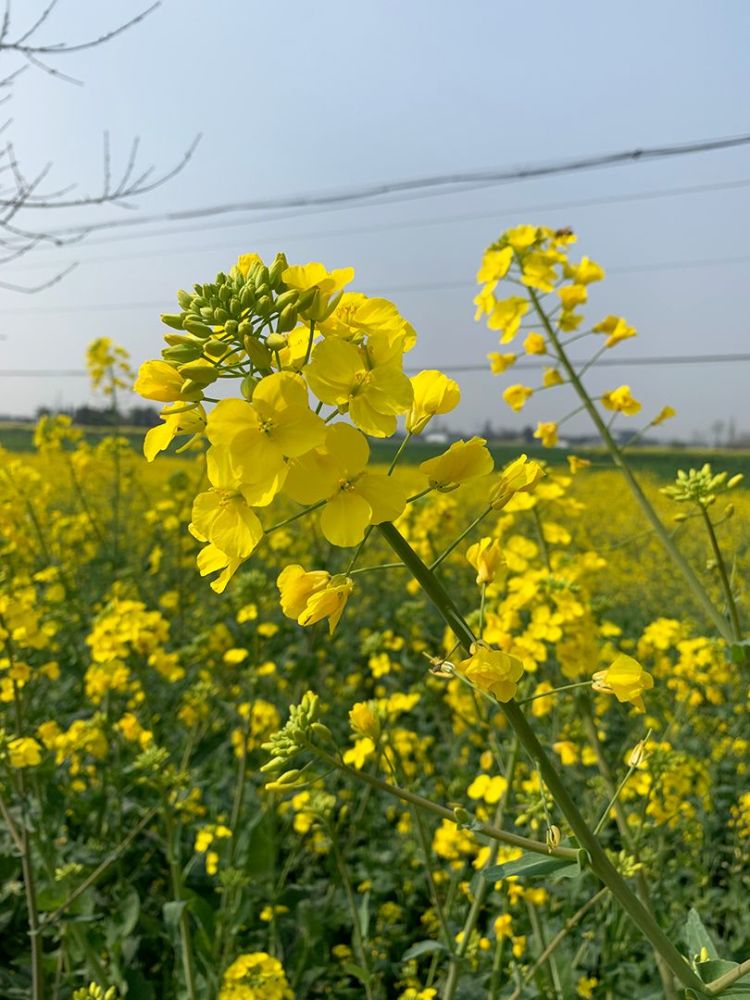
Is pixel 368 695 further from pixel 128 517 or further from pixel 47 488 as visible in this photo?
pixel 128 517

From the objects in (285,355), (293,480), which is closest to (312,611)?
(293,480)

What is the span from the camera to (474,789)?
7.55 ft

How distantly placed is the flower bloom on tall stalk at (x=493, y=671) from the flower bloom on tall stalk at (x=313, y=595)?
7.7 inches

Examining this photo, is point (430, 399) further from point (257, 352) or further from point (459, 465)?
point (257, 352)

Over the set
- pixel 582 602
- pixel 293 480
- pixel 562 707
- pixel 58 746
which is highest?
pixel 293 480

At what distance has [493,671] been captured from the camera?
92 cm

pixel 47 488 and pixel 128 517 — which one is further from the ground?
pixel 47 488

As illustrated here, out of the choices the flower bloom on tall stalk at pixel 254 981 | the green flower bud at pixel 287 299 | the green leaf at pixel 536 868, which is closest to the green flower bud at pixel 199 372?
the green flower bud at pixel 287 299

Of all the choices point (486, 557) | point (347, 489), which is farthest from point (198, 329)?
point (486, 557)

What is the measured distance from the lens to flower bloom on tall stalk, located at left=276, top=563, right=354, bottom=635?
3.22ft

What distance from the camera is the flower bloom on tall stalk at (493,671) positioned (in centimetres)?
92

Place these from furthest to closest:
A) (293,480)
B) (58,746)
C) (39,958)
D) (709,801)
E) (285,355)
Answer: (709,801), (58,746), (39,958), (285,355), (293,480)

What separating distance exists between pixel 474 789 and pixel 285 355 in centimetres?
180

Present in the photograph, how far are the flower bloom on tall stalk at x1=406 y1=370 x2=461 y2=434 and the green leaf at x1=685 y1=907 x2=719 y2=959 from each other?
3.11 feet
